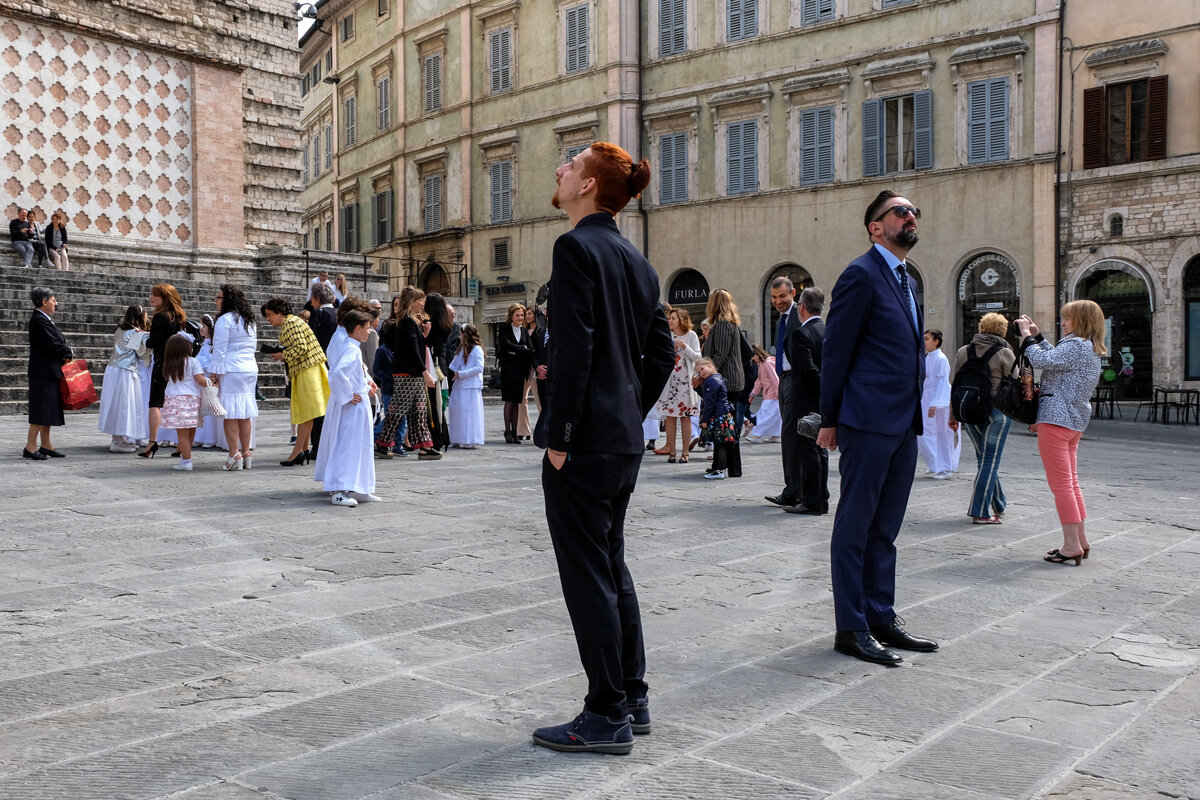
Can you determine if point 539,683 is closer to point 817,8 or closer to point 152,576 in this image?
point 152,576

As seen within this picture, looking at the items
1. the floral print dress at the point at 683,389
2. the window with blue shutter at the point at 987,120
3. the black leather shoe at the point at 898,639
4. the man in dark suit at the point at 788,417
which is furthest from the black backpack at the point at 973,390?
the window with blue shutter at the point at 987,120

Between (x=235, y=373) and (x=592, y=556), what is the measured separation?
813cm

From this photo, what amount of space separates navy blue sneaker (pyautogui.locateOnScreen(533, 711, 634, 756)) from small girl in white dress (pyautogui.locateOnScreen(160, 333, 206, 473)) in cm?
803

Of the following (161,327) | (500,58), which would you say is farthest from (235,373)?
(500,58)

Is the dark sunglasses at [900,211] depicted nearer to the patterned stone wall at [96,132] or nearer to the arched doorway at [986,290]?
the arched doorway at [986,290]

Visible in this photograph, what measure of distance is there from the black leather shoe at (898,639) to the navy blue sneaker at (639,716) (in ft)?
4.82

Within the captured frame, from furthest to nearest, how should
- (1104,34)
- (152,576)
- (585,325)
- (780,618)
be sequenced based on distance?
(1104,34) → (152,576) → (780,618) → (585,325)

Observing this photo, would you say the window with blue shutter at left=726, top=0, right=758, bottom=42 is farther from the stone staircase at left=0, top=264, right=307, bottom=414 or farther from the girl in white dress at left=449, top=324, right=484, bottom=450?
the girl in white dress at left=449, top=324, right=484, bottom=450

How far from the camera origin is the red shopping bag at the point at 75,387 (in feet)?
37.3

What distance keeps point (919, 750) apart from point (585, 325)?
166 cm

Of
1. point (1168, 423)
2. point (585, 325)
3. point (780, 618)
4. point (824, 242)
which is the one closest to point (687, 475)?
point (780, 618)

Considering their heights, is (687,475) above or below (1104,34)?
below

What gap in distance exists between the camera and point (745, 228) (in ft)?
96.4

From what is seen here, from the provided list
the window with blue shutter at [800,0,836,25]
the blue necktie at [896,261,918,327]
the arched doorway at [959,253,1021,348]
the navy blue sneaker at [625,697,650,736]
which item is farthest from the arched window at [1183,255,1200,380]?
the navy blue sneaker at [625,697,650,736]
